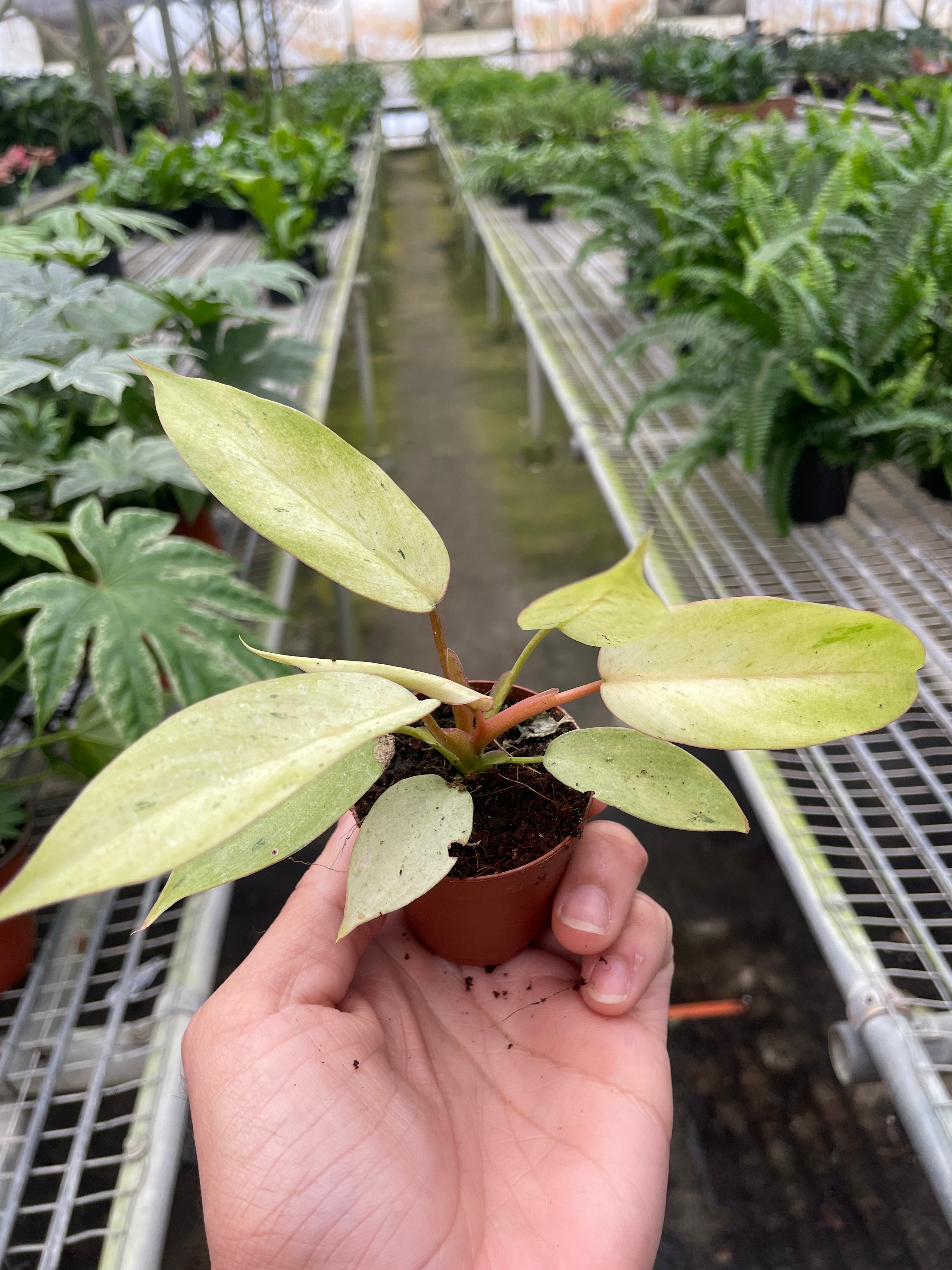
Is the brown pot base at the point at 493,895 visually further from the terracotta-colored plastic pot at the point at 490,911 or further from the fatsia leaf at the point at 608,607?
the fatsia leaf at the point at 608,607

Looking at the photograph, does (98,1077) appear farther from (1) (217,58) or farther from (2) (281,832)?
(1) (217,58)

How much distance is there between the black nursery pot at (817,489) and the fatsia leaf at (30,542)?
34.6 inches

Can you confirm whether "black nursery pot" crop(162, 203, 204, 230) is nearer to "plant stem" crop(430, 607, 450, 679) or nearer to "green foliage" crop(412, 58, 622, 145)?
"green foliage" crop(412, 58, 622, 145)

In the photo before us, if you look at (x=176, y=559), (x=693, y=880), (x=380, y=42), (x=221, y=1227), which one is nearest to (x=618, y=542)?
(x=693, y=880)

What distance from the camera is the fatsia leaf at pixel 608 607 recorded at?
30 cm

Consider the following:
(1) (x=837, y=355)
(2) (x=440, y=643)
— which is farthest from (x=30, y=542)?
(1) (x=837, y=355)

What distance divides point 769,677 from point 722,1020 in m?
0.90

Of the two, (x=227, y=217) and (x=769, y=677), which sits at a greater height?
(x=769, y=677)

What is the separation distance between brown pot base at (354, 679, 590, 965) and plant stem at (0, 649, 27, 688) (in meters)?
0.41

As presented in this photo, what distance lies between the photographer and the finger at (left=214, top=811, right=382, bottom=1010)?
0.50m

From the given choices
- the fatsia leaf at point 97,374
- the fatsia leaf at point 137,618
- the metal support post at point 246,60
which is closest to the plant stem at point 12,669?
the fatsia leaf at point 137,618

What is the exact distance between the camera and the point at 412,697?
14.8 inches

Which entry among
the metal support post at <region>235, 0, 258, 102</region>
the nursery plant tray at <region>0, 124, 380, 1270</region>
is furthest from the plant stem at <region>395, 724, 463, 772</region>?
the metal support post at <region>235, 0, 258, 102</region>

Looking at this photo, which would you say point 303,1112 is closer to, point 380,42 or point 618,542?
point 618,542
